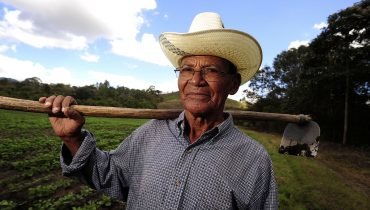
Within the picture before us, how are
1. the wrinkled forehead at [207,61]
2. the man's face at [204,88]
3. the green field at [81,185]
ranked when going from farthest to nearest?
the green field at [81,185]
the wrinkled forehead at [207,61]
the man's face at [204,88]

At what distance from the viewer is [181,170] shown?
6.64 ft

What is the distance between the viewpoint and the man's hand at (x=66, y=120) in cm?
198

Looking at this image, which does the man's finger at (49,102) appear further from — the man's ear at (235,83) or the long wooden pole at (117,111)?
the man's ear at (235,83)

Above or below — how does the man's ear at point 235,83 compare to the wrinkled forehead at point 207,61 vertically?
below

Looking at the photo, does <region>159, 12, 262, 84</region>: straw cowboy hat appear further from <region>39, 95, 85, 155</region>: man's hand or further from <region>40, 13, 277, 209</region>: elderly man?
<region>39, 95, 85, 155</region>: man's hand

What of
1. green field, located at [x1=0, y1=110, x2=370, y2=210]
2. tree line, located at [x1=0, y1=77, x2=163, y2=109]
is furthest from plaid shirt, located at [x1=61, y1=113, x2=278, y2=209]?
tree line, located at [x1=0, y1=77, x2=163, y2=109]

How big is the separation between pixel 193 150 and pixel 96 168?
2.11ft

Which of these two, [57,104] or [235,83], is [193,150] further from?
[57,104]

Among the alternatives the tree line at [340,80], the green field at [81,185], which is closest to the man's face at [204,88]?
the green field at [81,185]

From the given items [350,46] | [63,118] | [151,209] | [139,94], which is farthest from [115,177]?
[139,94]

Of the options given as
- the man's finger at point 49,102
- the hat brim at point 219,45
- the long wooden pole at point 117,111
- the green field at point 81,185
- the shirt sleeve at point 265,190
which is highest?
the hat brim at point 219,45

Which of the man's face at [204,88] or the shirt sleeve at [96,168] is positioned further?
the man's face at [204,88]

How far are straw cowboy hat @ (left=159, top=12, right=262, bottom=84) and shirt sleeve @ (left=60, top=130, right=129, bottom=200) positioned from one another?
0.85 meters

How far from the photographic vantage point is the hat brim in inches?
89.8
